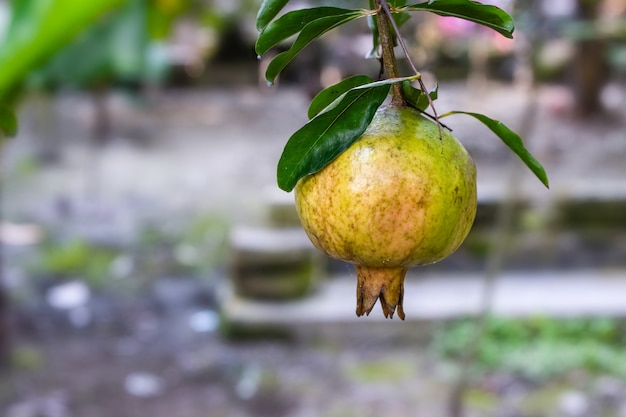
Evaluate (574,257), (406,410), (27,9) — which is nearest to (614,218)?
(574,257)

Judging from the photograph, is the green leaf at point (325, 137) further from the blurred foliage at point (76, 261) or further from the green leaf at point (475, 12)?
the blurred foliage at point (76, 261)

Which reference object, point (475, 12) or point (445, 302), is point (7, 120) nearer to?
point (475, 12)

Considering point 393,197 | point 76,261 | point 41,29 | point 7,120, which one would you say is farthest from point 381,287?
point 76,261

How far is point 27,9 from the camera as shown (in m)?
1.68

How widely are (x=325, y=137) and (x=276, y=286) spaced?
10.4 feet

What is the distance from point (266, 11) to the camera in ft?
1.67

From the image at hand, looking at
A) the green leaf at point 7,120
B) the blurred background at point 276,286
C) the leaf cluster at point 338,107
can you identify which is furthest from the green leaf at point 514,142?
the blurred background at point 276,286

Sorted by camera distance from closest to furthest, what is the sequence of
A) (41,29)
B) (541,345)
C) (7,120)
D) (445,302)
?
(7,120)
(41,29)
(541,345)
(445,302)

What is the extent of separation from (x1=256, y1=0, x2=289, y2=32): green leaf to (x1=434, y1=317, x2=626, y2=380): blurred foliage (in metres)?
2.77

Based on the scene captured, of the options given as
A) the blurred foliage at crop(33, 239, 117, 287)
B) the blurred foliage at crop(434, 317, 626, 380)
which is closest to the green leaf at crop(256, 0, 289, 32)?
the blurred foliage at crop(434, 317, 626, 380)

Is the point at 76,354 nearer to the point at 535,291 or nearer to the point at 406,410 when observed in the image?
the point at 406,410

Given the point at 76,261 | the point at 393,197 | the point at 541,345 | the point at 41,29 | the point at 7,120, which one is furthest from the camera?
the point at 76,261

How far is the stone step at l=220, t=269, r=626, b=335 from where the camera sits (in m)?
3.49

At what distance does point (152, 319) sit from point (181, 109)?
17.3 ft
